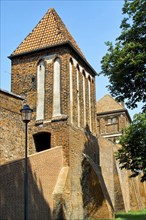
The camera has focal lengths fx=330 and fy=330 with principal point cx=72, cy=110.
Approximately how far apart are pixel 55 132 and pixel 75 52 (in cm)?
480

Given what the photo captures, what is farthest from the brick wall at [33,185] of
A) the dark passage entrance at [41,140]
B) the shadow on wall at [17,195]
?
the dark passage entrance at [41,140]

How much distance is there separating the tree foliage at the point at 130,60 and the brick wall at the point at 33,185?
4690 millimetres

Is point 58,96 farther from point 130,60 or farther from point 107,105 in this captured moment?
point 107,105

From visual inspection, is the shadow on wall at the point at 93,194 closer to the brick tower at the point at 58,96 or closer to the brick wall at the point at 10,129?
the brick tower at the point at 58,96

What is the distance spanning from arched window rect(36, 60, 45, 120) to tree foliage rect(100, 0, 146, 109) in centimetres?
324

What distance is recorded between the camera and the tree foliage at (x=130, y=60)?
53.2ft

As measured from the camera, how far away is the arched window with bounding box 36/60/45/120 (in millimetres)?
17297

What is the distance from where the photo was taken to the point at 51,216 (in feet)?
45.4

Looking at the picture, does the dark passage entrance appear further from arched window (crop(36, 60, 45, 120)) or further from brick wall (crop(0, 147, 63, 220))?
brick wall (crop(0, 147, 63, 220))

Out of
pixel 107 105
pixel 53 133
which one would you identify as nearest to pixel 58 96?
pixel 53 133

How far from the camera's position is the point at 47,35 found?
1875 centimetres

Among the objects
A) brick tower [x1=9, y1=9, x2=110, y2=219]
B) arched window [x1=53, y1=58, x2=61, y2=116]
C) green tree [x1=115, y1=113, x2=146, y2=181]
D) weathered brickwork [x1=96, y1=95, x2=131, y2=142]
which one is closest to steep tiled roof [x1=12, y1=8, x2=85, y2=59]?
brick tower [x1=9, y1=9, x2=110, y2=219]

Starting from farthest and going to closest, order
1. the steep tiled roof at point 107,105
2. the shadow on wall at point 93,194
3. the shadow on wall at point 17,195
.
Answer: the steep tiled roof at point 107,105 < the shadow on wall at point 93,194 < the shadow on wall at point 17,195

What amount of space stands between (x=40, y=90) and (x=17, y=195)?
21.3ft
